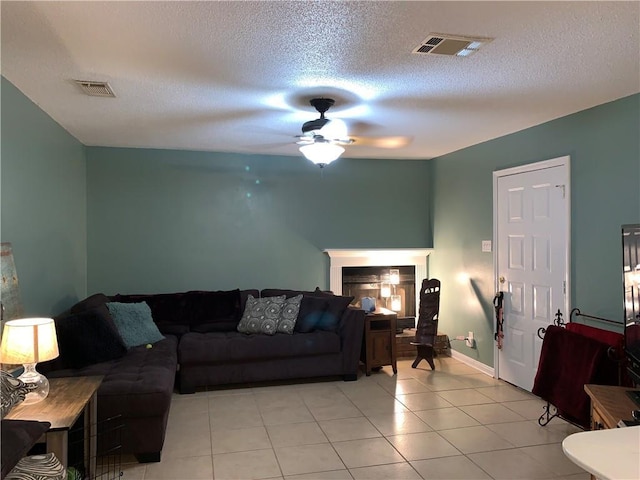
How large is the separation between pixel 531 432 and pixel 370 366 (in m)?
1.81

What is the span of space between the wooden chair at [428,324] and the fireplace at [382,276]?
0.89 m

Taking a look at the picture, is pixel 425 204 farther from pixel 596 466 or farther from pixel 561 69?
pixel 596 466

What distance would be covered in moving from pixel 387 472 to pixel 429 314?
2620 mm

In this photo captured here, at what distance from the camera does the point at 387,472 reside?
118 inches

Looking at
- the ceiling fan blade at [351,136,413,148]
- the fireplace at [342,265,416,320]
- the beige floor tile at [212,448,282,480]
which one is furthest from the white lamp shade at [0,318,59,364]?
the fireplace at [342,265,416,320]

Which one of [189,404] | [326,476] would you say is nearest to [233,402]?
[189,404]

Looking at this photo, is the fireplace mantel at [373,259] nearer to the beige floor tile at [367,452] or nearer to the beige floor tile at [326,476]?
the beige floor tile at [367,452]

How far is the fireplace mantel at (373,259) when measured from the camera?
612 centimetres

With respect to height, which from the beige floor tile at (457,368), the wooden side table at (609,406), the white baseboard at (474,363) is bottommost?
the beige floor tile at (457,368)

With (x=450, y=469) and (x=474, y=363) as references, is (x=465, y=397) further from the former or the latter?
(x=450, y=469)

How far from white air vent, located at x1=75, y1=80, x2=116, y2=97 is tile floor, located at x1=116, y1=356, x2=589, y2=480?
8.07ft

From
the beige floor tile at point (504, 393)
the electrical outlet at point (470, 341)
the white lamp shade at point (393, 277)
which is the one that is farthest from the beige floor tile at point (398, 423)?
the white lamp shade at point (393, 277)

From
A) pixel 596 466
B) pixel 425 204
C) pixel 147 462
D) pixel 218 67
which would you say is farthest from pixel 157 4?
pixel 425 204

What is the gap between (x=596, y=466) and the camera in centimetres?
131
